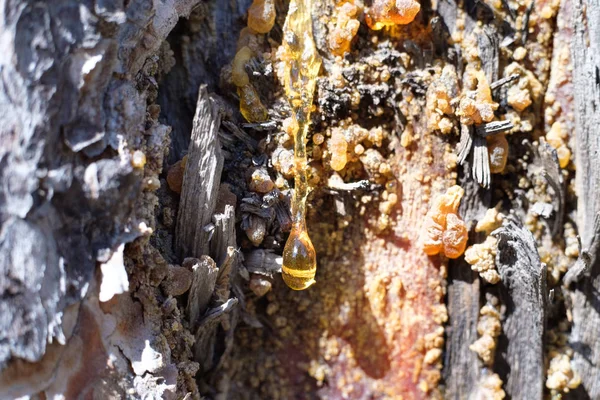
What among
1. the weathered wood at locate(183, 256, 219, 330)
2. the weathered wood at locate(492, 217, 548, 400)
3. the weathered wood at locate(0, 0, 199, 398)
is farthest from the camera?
the weathered wood at locate(492, 217, 548, 400)

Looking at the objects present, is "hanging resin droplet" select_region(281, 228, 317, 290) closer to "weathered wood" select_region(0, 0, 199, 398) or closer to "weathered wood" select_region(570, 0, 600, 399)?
"weathered wood" select_region(0, 0, 199, 398)


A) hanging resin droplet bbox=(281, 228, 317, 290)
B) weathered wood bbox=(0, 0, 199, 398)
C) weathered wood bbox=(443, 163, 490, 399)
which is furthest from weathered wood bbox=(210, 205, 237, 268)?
weathered wood bbox=(443, 163, 490, 399)

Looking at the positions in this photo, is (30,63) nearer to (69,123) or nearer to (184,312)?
(69,123)

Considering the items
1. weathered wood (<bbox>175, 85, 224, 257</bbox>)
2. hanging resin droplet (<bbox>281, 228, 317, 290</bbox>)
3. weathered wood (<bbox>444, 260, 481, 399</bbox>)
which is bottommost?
weathered wood (<bbox>444, 260, 481, 399</bbox>)

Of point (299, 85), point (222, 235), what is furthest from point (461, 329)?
point (299, 85)

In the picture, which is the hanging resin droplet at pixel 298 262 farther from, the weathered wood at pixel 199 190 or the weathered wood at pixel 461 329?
the weathered wood at pixel 461 329

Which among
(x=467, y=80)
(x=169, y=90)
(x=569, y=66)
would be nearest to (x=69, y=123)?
(x=169, y=90)

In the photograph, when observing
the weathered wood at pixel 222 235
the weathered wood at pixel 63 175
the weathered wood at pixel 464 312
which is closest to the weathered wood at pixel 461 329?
the weathered wood at pixel 464 312
